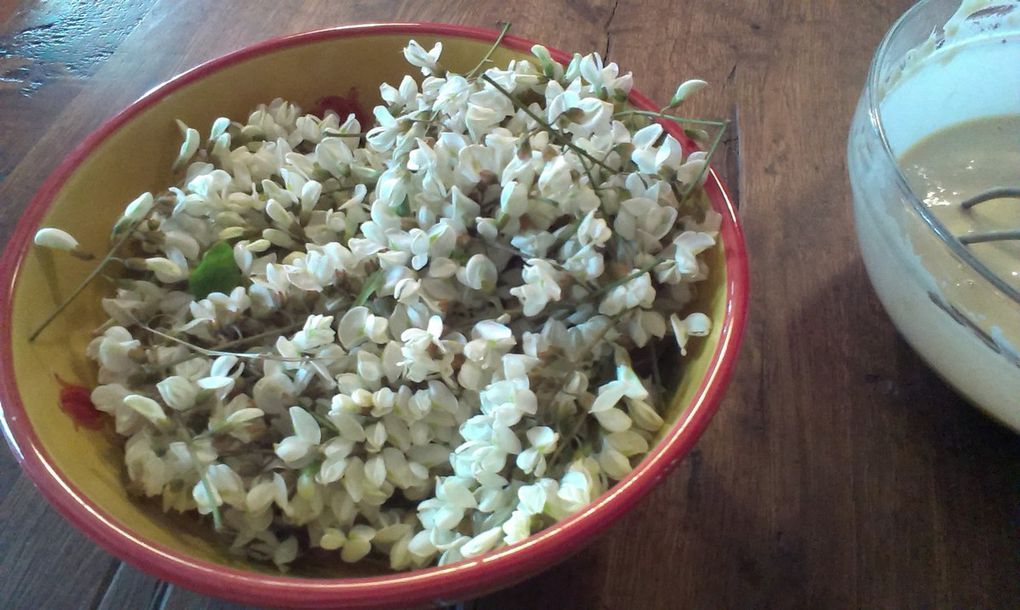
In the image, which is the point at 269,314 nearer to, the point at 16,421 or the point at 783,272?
the point at 16,421

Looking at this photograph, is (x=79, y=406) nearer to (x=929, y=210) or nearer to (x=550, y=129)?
(x=550, y=129)

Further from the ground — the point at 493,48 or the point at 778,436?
the point at 493,48

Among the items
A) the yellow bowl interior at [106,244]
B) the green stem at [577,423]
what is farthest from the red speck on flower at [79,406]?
the green stem at [577,423]

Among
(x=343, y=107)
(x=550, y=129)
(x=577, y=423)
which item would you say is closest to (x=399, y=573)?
(x=577, y=423)

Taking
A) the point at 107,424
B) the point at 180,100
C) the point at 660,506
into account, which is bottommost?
the point at 660,506

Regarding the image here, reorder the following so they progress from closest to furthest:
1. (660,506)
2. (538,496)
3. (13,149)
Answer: (538,496), (660,506), (13,149)

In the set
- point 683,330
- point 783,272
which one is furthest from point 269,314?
point 783,272

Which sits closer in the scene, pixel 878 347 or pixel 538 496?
pixel 538 496
